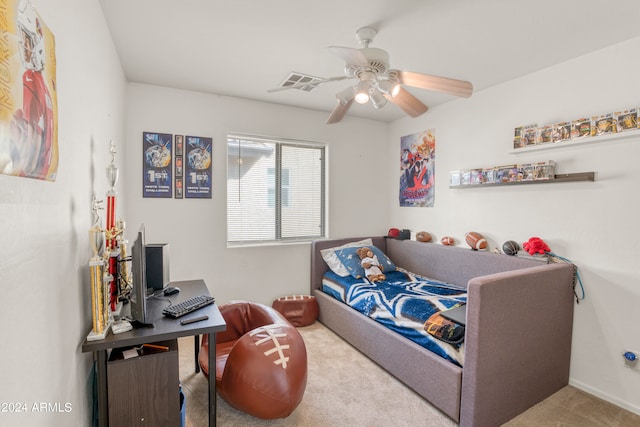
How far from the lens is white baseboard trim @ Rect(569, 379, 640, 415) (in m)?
2.08

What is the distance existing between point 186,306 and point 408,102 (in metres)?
1.98

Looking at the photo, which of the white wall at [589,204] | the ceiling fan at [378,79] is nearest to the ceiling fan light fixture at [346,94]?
the ceiling fan at [378,79]

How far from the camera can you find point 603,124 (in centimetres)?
219

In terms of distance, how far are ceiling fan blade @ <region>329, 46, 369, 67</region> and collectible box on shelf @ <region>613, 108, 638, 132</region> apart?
1854mm

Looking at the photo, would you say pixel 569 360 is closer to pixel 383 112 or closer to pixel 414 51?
pixel 414 51

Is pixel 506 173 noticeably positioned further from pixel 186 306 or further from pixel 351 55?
pixel 186 306

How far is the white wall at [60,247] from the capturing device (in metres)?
0.79

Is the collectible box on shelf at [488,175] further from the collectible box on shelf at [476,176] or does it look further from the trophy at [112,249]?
the trophy at [112,249]

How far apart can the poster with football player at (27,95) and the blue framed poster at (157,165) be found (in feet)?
6.70

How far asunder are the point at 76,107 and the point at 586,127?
3.23m

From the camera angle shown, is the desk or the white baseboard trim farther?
the white baseboard trim

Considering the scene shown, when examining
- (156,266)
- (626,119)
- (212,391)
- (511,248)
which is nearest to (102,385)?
(212,391)

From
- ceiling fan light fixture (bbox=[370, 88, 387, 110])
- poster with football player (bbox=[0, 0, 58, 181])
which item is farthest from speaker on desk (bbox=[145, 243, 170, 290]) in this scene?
ceiling fan light fixture (bbox=[370, 88, 387, 110])

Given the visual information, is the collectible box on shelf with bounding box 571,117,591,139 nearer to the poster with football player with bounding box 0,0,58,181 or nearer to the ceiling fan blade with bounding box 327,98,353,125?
the ceiling fan blade with bounding box 327,98,353,125
